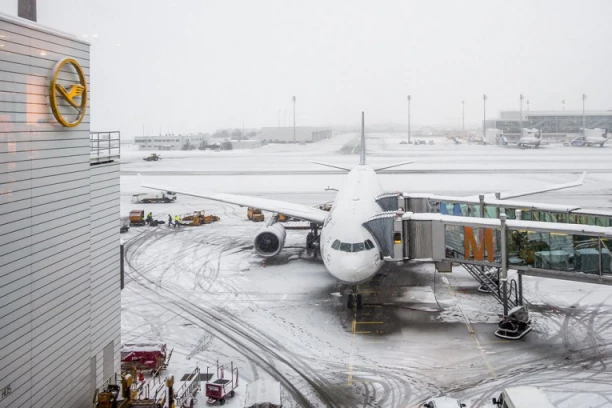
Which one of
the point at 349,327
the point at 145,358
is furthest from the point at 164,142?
the point at 145,358

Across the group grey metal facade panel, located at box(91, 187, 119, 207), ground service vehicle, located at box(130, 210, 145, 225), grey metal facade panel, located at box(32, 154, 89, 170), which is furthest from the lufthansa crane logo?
ground service vehicle, located at box(130, 210, 145, 225)

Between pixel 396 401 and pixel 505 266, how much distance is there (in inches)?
298

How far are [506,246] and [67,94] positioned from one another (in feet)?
50.4

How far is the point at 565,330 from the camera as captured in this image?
67.5ft

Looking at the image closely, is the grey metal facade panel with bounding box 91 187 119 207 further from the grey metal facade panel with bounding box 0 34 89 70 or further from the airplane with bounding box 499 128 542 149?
the airplane with bounding box 499 128 542 149

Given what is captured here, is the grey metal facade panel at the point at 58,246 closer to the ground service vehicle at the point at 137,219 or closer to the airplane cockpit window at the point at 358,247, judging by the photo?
the airplane cockpit window at the point at 358,247

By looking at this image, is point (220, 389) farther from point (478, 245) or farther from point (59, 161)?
point (478, 245)

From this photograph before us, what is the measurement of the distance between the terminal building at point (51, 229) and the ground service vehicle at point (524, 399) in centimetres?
1034

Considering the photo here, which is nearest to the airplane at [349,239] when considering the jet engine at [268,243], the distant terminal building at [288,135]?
the jet engine at [268,243]

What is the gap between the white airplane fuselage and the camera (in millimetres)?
21750

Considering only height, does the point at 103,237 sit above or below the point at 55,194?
below

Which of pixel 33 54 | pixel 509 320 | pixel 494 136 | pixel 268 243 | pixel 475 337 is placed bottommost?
pixel 475 337

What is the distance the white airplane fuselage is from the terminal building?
9256 millimetres

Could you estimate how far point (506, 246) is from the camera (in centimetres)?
2034
